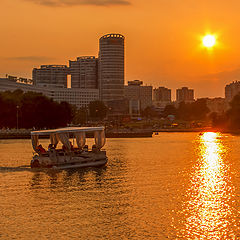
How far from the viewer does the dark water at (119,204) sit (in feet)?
96.9

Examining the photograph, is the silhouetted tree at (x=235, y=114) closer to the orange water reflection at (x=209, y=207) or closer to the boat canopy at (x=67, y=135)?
the boat canopy at (x=67, y=135)

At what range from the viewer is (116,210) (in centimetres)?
3503

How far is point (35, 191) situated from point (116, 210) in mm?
10859

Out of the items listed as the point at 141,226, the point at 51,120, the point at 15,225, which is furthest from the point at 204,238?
the point at 51,120

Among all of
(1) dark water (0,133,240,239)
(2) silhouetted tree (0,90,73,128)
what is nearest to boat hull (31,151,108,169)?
(1) dark water (0,133,240,239)

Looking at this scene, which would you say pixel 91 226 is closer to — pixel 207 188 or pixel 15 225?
pixel 15 225

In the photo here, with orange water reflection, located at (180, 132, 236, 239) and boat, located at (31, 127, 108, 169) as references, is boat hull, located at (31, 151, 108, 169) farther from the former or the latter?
orange water reflection, located at (180, 132, 236, 239)

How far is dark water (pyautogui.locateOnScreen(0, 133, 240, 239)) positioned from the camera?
2953 cm

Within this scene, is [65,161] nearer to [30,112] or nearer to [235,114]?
[30,112]

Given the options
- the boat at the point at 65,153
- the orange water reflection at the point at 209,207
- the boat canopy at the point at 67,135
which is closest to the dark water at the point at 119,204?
the orange water reflection at the point at 209,207

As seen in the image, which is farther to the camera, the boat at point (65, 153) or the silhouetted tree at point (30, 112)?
the silhouetted tree at point (30, 112)

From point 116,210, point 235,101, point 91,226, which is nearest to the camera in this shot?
point 91,226

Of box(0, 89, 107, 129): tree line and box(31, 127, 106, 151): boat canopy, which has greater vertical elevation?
box(0, 89, 107, 129): tree line

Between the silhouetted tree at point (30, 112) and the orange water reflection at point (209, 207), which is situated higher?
the silhouetted tree at point (30, 112)
